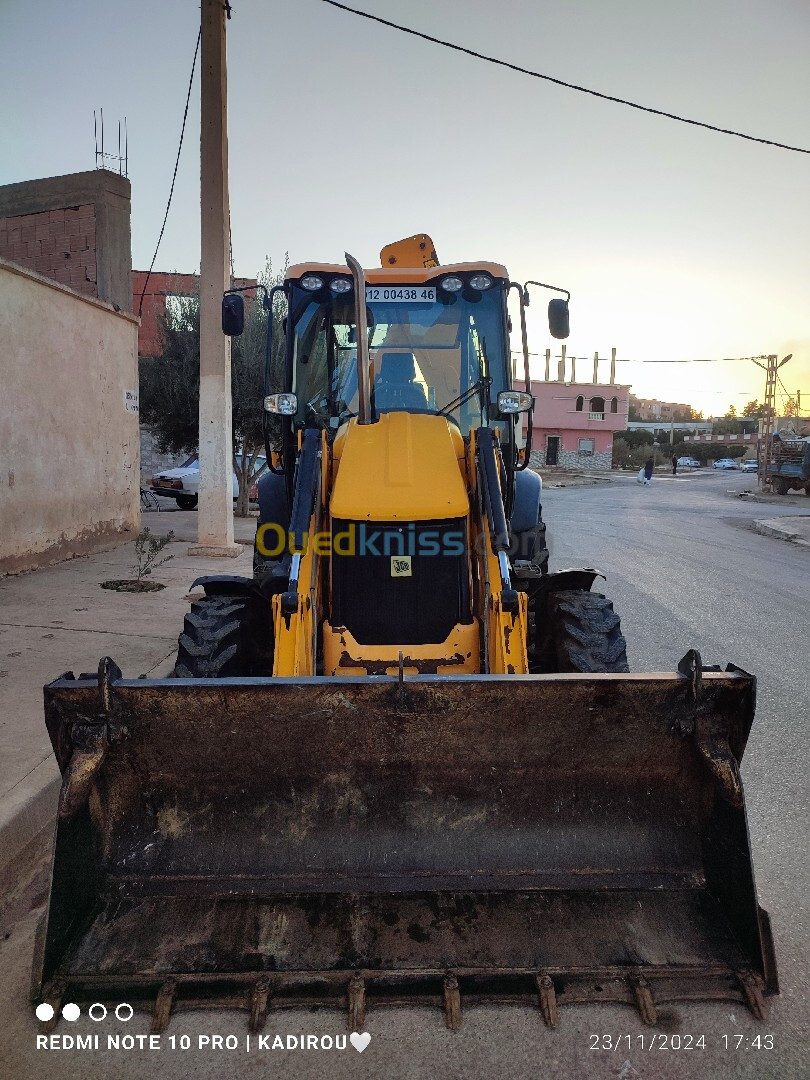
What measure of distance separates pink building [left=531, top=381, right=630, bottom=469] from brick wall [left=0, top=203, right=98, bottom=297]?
47673mm

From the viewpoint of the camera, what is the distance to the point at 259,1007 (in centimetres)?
221

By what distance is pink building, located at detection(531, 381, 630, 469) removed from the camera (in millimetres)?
58906

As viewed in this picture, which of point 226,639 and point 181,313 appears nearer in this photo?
point 226,639

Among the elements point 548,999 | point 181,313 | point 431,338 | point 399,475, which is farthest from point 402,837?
point 181,313

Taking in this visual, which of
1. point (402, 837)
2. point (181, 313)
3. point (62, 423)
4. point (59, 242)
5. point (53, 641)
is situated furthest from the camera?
point (181, 313)

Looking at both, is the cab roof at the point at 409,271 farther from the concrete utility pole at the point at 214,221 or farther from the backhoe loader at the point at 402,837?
the concrete utility pole at the point at 214,221

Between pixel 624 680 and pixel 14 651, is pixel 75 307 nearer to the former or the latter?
pixel 14 651

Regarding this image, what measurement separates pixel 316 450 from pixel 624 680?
1.87 metres

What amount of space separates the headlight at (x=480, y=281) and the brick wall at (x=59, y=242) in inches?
407

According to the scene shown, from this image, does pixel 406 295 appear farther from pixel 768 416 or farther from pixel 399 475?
pixel 768 416

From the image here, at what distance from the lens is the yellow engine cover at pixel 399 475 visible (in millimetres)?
3350

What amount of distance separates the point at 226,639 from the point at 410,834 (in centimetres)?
143

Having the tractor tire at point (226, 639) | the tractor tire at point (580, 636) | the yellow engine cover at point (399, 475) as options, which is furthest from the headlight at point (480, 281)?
the tractor tire at point (226, 639)

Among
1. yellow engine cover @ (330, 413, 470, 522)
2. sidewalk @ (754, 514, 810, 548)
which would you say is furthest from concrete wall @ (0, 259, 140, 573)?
sidewalk @ (754, 514, 810, 548)
